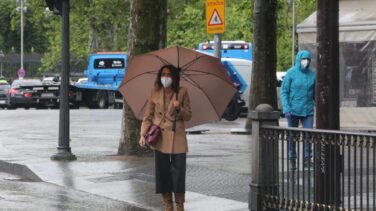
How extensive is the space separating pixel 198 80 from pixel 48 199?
2747 millimetres

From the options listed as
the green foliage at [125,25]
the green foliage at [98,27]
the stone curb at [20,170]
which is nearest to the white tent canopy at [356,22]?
the stone curb at [20,170]

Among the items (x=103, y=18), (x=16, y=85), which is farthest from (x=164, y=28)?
(x=103, y=18)

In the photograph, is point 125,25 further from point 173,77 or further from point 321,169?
point 321,169

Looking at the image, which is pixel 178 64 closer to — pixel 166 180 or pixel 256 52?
pixel 166 180

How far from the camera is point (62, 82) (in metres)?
13.3

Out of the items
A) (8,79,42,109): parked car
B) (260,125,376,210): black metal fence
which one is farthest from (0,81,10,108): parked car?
(260,125,376,210): black metal fence

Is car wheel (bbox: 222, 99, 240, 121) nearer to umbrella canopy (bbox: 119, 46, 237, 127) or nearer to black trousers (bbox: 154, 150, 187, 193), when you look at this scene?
umbrella canopy (bbox: 119, 46, 237, 127)

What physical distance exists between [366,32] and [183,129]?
6260 mm

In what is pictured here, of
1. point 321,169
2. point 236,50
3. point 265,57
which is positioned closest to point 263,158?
point 321,169

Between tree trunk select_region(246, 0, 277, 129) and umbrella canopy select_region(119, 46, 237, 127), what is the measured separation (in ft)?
24.3

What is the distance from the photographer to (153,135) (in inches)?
311

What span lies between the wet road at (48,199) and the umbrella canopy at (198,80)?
142cm

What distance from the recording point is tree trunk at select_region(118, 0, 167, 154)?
13383mm

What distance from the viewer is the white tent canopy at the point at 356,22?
1302 cm
